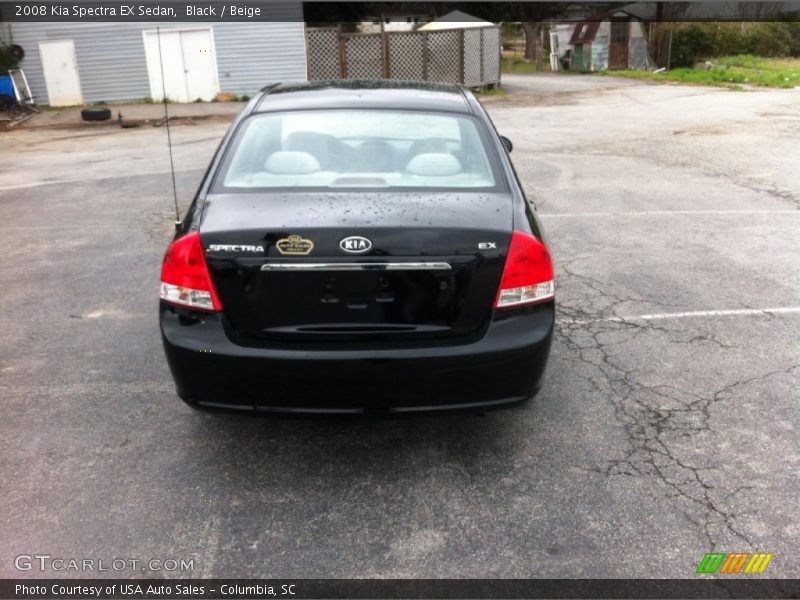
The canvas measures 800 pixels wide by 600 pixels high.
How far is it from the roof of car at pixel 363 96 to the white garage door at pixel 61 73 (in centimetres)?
2264

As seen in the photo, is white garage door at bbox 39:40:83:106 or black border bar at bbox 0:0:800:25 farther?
white garage door at bbox 39:40:83:106

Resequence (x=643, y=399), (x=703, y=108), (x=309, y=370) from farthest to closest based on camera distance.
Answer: (x=703, y=108) → (x=643, y=399) → (x=309, y=370)

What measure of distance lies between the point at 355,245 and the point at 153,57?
2413 centimetres

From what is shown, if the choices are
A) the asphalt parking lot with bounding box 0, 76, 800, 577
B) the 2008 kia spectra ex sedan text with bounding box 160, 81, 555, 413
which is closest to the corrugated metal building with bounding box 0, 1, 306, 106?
the asphalt parking lot with bounding box 0, 76, 800, 577

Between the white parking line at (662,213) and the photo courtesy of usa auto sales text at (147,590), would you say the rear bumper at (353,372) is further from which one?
the white parking line at (662,213)

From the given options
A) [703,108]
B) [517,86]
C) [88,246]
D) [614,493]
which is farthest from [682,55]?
[614,493]

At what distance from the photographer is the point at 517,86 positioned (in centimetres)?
3058

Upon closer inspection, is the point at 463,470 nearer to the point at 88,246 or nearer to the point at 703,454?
the point at 703,454

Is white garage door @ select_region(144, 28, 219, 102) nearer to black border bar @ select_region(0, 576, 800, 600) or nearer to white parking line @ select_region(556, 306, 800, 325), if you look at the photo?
white parking line @ select_region(556, 306, 800, 325)

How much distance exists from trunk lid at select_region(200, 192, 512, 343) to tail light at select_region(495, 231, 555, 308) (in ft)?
0.15

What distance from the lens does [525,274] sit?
10.3 feet

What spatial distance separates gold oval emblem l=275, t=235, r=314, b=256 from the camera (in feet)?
9.71

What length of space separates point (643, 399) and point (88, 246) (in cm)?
564
